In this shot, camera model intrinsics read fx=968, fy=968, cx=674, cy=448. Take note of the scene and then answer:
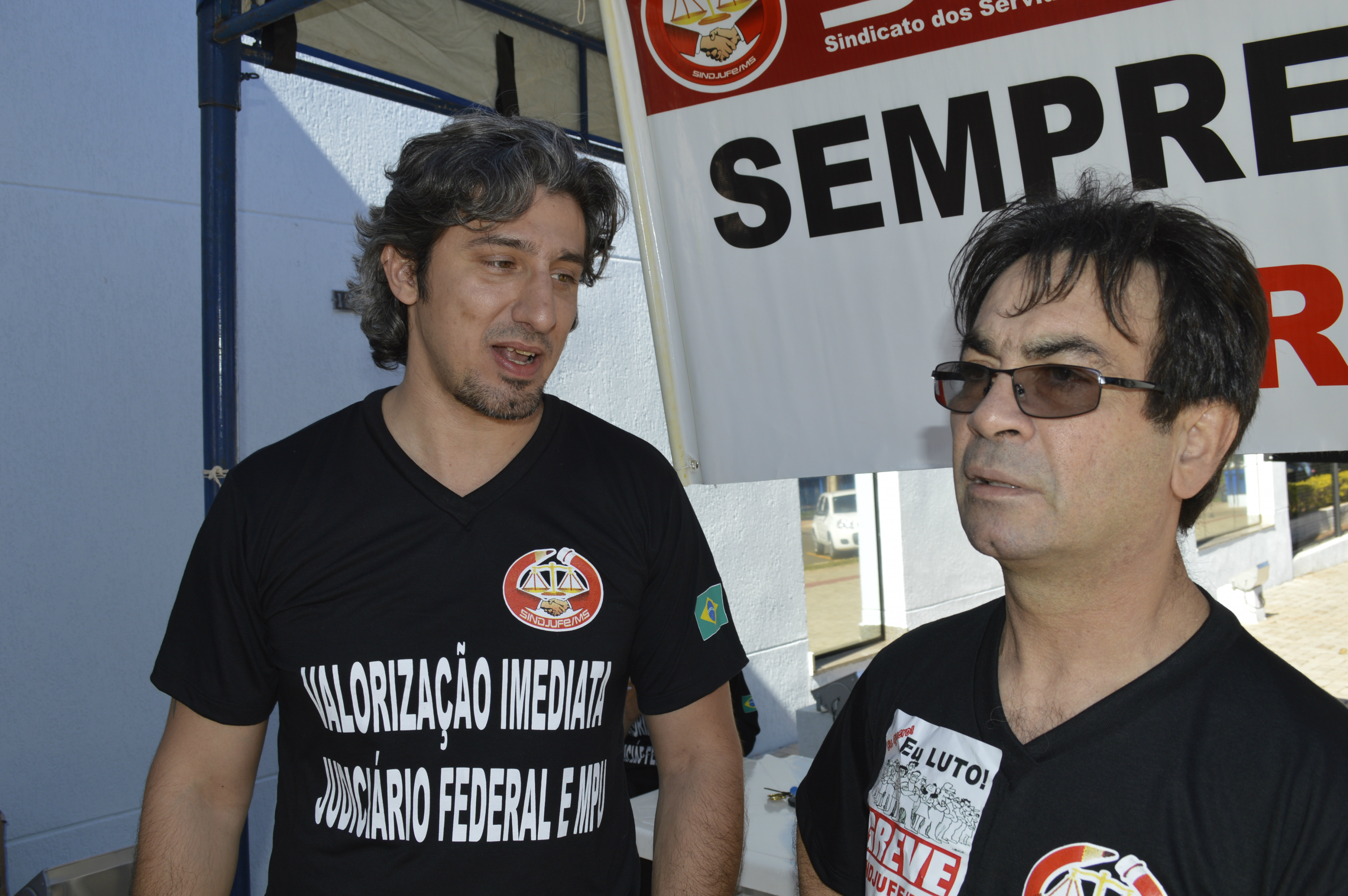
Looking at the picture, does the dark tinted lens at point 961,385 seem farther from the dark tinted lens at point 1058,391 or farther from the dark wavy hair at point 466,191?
the dark wavy hair at point 466,191

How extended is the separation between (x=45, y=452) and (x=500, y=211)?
9.99 ft

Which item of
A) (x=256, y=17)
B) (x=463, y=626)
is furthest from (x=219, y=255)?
(x=463, y=626)

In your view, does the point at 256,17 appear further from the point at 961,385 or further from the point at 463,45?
the point at 961,385

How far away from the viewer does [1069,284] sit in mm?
1288

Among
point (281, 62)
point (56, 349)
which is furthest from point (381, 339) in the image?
point (56, 349)

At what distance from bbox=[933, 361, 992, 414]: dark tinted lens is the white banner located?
2.67 ft

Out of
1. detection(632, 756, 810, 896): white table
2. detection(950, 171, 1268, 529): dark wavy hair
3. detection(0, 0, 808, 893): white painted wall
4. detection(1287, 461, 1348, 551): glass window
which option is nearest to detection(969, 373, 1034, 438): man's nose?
detection(950, 171, 1268, 529): dark wavy hair

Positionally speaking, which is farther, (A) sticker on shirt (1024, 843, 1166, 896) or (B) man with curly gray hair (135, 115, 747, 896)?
(B) man with curly gray hair (135, 115, 747, 896)

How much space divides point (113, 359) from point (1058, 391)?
3946 mm

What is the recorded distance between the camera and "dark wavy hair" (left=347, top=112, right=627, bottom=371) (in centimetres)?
177

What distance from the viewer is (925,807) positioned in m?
1.28

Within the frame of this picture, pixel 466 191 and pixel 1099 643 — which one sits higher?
pixel 466 191

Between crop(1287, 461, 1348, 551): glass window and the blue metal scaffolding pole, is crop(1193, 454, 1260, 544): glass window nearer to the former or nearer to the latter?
crop(1287, 461, 1348, 551): glass window

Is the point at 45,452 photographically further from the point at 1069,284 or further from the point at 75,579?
the point at 1069,284
